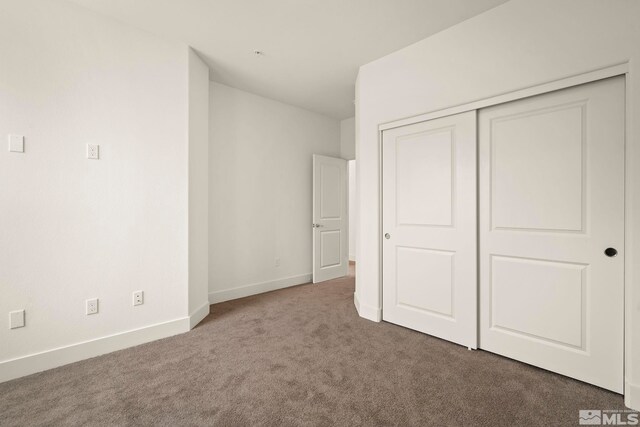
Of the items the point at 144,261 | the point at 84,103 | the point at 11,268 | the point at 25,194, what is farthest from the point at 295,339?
the point at 84,103

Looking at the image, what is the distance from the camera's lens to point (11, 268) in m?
2.04

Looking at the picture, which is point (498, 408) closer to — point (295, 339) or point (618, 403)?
point (618, 403)

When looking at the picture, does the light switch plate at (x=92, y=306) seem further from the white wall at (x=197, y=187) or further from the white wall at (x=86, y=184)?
the white wall at (x=197, y=187)

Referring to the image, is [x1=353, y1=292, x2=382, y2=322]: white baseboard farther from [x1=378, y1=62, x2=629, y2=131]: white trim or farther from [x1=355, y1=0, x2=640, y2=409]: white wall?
[x1=378, y1=62, x2=629, y2=131]: white trim

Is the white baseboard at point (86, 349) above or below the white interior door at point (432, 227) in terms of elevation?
below

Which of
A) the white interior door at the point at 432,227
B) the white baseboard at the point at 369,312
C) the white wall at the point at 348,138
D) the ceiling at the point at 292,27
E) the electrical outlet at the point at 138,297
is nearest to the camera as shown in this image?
the ceiling at the point at 292,27

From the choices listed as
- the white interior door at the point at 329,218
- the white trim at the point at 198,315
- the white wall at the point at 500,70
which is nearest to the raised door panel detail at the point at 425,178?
the white wall at the point at 500,70

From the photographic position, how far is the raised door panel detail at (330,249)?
15.8 ft

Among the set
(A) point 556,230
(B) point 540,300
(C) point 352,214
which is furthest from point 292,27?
(C) point 352,214

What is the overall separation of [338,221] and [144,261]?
10.1 feet

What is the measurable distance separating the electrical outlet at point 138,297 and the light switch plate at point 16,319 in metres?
0.70

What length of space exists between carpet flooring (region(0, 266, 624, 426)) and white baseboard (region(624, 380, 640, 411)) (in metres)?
0.05

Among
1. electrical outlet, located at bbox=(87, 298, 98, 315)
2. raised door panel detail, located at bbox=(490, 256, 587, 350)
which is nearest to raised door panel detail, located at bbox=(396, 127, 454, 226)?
raised door panel detail, located at bbox=(490, 256, 587, 350)

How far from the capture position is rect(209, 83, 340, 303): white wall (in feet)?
12.4
